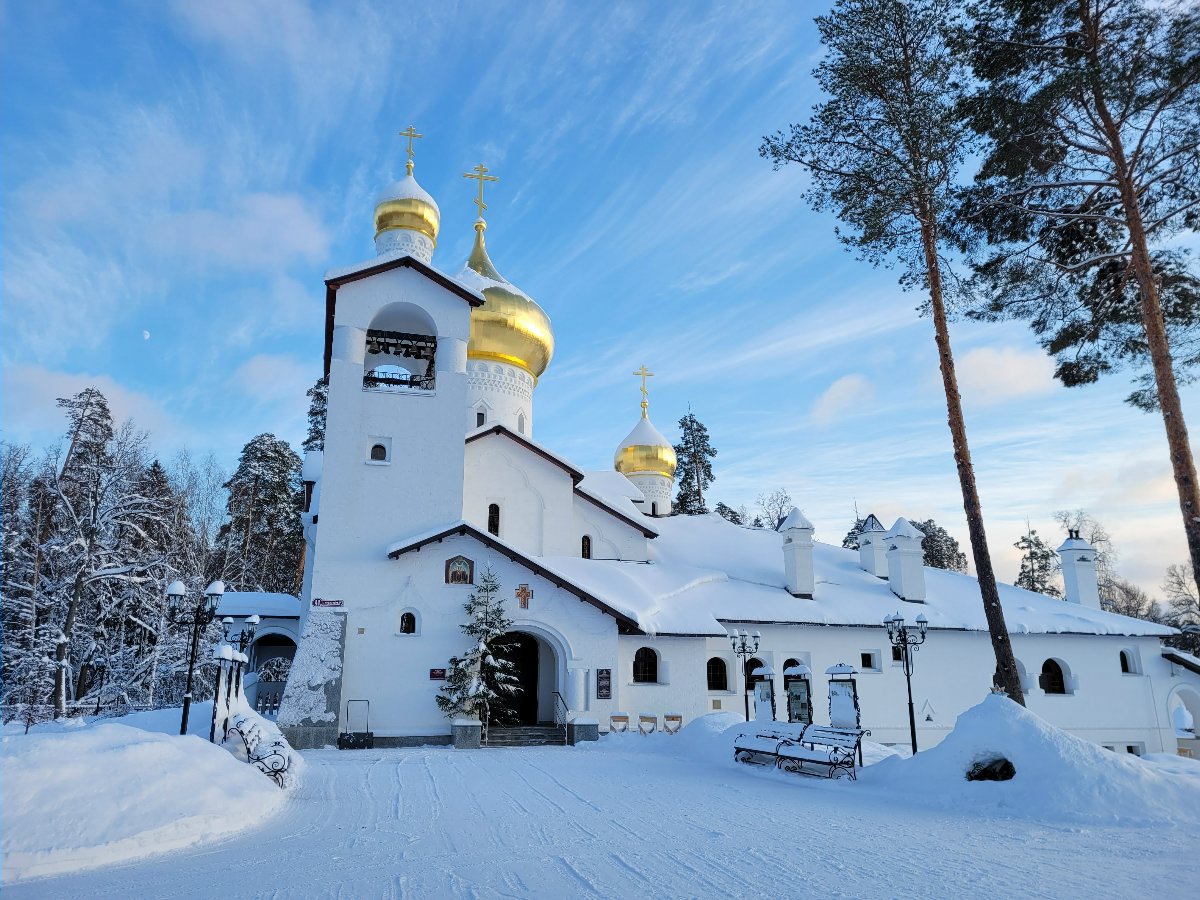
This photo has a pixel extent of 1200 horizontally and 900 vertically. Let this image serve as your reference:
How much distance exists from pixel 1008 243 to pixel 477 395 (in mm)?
15921

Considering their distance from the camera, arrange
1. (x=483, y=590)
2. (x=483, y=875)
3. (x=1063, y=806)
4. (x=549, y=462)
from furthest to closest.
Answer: (x=549, y=462), (x=483, y=590), (x=1063, y=806), (x=483, y=875)

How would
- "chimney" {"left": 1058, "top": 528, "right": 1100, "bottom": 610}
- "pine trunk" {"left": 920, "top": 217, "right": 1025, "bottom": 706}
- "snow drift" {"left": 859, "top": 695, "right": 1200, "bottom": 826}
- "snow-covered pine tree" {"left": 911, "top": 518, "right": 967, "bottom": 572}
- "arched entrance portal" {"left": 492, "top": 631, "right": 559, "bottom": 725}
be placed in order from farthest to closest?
"snow-covered pine tree" {"left": 911, "top": 518, "right": 967, "bottom": 572} < "chimney" {"left": 1058, "top": 528, "right": 1100, "bottom": 610} < "arched entrance portal" {"left": 492, "top": 631, "right": 559, "bottom": 725} < "pine trunk" {"left": 920, "top": 217, "right": 1025, "bottom": 706} < "snow drift" {"left": 859, "top": 695, "right": 1200, "bottom": 826}

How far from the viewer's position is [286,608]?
2409cm

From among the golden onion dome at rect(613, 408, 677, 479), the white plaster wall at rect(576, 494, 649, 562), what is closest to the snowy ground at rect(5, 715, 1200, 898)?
the white plaster wall at rect(576, 494, 649, 562)

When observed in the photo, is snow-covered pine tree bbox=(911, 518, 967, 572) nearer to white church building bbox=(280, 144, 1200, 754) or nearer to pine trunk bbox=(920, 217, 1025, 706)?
white church building bbox=(280, 144, 1200, 754)

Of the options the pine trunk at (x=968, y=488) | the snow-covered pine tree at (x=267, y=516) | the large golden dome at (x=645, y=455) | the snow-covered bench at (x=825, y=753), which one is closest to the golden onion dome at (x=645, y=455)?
the large golden dome at (x=645, y=455)

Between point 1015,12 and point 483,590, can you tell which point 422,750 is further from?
point 1015,12

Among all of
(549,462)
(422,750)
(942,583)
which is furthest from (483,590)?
(942,583)

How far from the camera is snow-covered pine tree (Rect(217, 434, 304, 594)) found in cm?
3525

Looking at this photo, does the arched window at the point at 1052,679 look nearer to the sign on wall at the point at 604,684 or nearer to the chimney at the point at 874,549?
the chimney at the point at 874,549

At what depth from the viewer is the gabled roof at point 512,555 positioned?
688 inches

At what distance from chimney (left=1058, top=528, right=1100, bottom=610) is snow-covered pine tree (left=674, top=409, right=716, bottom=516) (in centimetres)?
2187

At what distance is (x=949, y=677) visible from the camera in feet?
72.2

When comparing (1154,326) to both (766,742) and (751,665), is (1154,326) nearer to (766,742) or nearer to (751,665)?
(766,742)
